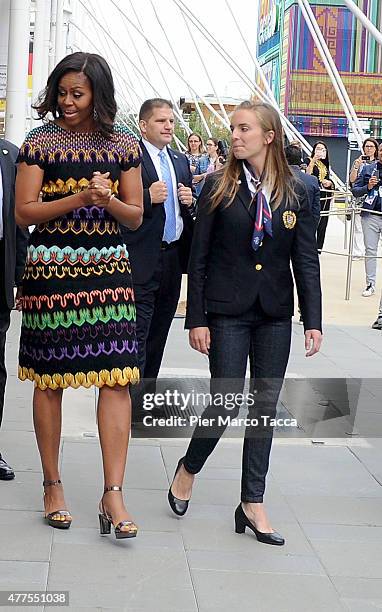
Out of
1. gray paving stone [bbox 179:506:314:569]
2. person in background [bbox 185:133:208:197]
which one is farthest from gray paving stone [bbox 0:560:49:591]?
person in background [bbox 185:133:208:197]

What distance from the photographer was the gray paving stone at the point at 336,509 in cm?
570

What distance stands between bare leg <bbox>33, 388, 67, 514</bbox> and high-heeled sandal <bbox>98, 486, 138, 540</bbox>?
21 centimetres

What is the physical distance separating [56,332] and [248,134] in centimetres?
118

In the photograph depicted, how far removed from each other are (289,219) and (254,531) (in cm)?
136

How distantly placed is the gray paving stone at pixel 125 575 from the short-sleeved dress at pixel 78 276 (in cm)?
69

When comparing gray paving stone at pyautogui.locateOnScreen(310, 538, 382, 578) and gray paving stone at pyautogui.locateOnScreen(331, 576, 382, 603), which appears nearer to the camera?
gray paving stone at pyautogui.locateOnScreen(331, 576, 382, 603)

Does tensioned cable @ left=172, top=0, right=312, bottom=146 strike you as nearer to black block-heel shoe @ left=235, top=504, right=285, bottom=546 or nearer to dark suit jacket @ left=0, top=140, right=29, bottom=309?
dark suit jacket @ left=0, top=140, right=29, bottom=309

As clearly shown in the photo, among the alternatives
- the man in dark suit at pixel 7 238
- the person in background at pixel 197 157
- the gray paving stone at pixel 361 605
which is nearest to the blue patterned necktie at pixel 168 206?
the man in dark suit at pixel 7 238

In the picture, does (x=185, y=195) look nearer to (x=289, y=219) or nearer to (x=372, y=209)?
(x=289, y=219)

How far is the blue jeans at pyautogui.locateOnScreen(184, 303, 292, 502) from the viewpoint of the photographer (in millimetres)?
5293

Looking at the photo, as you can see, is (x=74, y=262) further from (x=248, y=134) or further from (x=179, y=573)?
(x=179, y=573)

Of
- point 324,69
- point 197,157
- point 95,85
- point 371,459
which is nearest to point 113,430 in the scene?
point 95,85

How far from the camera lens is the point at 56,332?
17.0ft

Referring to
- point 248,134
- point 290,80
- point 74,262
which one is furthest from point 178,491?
point 290,80
